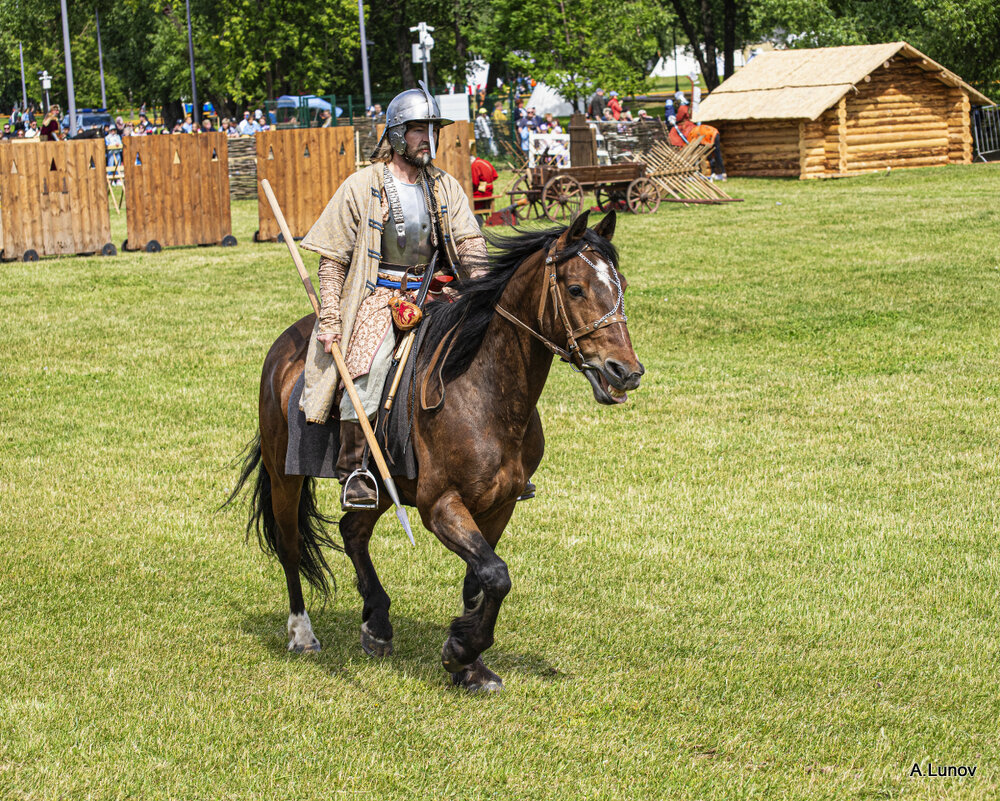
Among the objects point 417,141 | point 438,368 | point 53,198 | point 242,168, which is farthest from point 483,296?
point 242,168

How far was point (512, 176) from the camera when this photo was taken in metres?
37.3

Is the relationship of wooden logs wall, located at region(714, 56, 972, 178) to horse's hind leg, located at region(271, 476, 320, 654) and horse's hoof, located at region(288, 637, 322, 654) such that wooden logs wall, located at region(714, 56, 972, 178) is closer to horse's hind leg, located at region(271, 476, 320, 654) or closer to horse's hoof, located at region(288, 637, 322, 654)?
horse's hind leg, located at region(271, 476, 320, 654)

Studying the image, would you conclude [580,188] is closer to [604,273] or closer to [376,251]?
[376,251]

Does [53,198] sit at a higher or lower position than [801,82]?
lower

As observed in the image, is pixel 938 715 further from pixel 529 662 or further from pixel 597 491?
pixel 597 491

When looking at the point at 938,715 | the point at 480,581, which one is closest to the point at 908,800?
the point at 938,715

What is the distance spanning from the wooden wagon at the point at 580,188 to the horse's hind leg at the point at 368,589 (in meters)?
18.6

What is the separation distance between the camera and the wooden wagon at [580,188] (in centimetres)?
2547

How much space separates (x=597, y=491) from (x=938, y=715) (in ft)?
13.4

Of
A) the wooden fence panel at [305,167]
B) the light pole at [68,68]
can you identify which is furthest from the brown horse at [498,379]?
the light pole at [68,68]

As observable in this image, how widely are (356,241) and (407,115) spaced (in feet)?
2.15

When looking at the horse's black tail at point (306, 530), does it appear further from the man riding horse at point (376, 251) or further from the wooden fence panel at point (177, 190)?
the wooden fence panel at point (177, 190)

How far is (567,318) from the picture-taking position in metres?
5.18

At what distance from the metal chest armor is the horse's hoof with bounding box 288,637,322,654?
2068 mm
